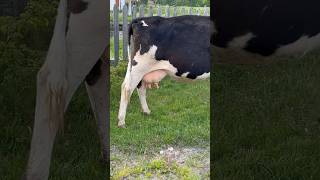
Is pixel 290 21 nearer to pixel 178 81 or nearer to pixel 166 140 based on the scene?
pixel 178 81

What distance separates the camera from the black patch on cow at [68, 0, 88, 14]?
1.95m

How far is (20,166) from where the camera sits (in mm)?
2666

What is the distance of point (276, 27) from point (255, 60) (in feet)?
0.61

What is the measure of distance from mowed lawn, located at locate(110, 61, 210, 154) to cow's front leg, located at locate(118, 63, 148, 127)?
17 mm

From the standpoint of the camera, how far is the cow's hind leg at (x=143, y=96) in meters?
1.95

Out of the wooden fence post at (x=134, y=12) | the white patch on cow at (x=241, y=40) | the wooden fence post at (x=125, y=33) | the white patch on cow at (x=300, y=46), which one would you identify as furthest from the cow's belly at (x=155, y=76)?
the white patch on cow at (x=300, y=46)

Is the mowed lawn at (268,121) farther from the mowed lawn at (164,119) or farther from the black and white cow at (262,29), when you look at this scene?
the mowed lawn at (164,119)

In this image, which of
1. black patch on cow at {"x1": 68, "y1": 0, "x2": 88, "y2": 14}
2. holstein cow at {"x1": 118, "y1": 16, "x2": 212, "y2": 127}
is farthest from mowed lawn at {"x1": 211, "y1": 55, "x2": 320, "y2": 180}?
black patch on cow at {"x1": 68, "y1": 0, "x2": 88, "y2": 14}

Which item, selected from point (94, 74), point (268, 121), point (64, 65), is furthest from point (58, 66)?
point (268, 121)

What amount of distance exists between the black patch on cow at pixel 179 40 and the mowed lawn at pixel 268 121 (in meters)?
0.59

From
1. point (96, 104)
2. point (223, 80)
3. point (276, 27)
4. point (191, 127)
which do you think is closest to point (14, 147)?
point (96, 104)

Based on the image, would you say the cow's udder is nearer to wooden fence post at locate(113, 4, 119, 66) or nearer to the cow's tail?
wooden fence post at locate(113, 4, 119, 66)

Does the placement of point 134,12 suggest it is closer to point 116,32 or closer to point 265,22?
point 116,32

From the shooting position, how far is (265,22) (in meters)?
2.14
